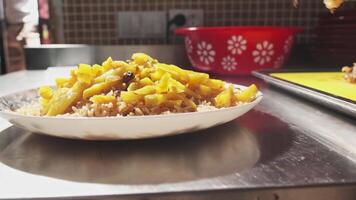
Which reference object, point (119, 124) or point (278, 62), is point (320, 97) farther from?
point (278, 62)

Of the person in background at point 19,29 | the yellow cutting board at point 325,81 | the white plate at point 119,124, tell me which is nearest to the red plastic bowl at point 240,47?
the yellow cutting board at point 325,81

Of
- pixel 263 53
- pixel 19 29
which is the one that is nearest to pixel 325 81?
pixel 263 53

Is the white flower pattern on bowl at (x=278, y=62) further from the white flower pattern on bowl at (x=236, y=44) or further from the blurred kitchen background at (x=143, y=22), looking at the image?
the blurred kitchen background at (x=143, y=22)

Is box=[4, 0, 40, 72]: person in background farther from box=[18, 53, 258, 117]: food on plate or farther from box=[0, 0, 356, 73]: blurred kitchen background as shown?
box=[18, 53, 258, 117]: food on plate

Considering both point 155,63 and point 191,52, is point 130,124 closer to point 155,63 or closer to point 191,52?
point 155,63

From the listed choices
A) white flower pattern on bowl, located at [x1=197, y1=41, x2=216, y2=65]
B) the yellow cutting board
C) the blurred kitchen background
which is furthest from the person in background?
the yellow cutting board

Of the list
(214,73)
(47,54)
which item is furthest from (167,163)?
(47,54)

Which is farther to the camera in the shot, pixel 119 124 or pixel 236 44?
pixel 236 44

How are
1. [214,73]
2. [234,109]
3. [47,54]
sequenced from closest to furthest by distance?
[234,109] → [214,73] → [47,54]
